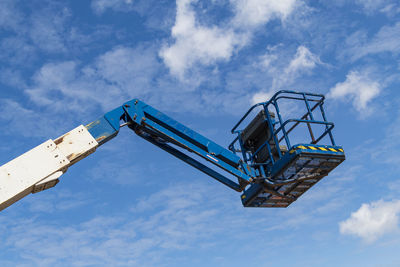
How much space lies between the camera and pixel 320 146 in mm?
9703

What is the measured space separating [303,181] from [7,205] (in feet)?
21.4

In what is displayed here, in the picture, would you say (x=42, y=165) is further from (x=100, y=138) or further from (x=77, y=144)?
(x=100, y=138)

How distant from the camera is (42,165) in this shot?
736 centimetres

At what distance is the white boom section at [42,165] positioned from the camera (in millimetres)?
7051

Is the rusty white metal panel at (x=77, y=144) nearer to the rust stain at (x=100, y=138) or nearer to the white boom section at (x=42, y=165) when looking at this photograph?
the white boom section at (x=42, y=165)

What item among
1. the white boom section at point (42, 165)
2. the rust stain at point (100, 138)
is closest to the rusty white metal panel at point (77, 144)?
the white boom section at point (42, 165)

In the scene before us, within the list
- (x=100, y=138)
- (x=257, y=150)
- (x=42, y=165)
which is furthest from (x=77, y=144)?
(x=257, y=150)

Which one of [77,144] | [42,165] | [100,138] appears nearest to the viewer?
[42,165]

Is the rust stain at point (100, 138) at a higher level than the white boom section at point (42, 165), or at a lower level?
higher

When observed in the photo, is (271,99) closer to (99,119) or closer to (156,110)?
(156,110)

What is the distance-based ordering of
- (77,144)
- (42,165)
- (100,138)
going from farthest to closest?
(100,138)
(77,144)
(42,165)

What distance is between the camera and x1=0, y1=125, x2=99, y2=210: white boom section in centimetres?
705

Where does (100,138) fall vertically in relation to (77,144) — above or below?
above

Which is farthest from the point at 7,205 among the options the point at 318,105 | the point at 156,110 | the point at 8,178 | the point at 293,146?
the point at 318,105
